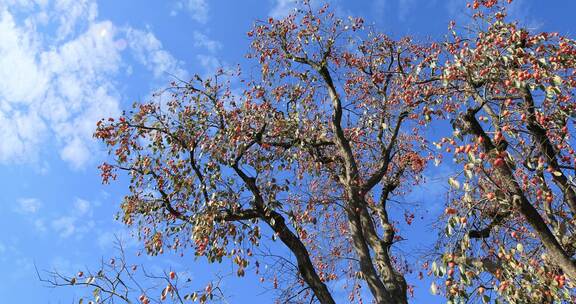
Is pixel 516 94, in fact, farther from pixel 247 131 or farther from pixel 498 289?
pixel 247 131

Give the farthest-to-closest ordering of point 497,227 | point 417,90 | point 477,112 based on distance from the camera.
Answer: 1. point 417,90
2. point 497,227
3. point 477,112

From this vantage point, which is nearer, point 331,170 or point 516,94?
point 516,94

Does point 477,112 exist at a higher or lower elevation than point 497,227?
higher

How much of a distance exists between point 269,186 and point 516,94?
422 centimetres

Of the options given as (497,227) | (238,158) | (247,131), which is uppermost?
(247,131)

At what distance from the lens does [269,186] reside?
8594 millimetres

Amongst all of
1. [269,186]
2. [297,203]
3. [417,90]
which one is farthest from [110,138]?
[417,90]

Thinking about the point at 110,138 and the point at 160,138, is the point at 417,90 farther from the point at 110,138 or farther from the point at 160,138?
the point at 110,138

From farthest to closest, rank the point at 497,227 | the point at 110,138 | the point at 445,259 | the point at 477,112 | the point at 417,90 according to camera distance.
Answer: the point at 110,138
the point at 417,90
the point at 497,227
the point at 477,112
the point at 445,259

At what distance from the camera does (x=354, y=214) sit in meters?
8.24

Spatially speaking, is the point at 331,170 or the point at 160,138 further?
the point at 331,170

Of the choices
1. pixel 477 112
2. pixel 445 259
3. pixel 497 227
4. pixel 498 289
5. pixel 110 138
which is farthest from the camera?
pixel 110 138

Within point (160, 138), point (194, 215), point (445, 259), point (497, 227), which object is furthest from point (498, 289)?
point (160, 138)

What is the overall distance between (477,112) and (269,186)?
143 inches
